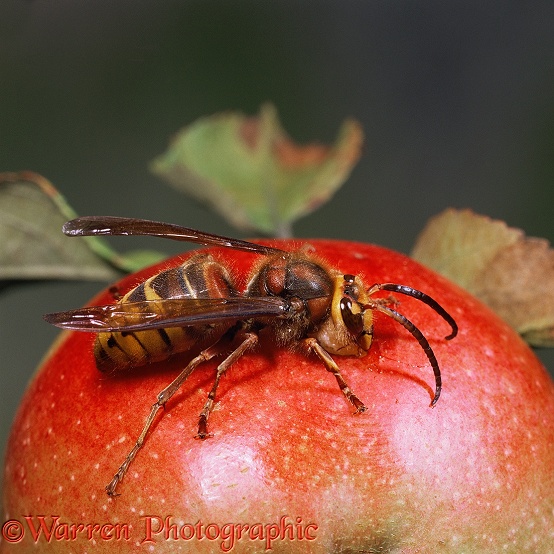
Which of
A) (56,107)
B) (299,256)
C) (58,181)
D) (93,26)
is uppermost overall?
(299,256)

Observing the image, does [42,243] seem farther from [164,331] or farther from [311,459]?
[311,459]

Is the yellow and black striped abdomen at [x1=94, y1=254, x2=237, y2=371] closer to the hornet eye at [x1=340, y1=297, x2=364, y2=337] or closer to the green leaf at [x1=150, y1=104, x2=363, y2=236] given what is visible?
the hornet eye at [x1=340, y1=297, x2=364, y2=337]

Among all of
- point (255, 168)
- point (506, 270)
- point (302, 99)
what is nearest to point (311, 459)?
point (506, 270)

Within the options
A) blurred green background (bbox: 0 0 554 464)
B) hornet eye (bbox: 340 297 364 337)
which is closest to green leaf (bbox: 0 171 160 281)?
hornet eye (bbox: 340 297 364 337)

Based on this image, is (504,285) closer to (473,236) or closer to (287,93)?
(473,236)

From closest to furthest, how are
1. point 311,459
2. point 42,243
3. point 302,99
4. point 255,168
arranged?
point 311,459 < point 42,243 < point 255,168 < point 302,99

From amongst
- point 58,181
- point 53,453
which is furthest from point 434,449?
point 58,181

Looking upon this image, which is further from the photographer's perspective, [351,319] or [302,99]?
[302,99]

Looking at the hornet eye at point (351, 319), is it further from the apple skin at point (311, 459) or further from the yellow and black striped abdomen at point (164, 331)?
the yellow and black striped abdomen at point (164, 331)
